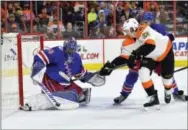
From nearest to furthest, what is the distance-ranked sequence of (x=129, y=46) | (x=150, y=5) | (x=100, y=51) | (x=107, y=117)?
(x=107, y=117) < (x=129, y=46) < (x=100, y=51) < (x=150, y=5)

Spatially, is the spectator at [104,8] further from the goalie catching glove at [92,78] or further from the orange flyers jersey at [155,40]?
the orange flyers jersey at [155,40]

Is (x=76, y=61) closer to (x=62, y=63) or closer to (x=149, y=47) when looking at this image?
(x=62, y=63)

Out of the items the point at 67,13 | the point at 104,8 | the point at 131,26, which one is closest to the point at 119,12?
the point at 104,8

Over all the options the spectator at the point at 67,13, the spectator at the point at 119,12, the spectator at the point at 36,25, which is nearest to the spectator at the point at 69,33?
the spectator at the point at 67,13

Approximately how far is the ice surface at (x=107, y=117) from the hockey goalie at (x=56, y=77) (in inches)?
3.7

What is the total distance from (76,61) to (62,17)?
16.0 feet

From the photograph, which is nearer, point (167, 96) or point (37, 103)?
point (37, 103)

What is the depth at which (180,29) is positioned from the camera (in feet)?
28.6

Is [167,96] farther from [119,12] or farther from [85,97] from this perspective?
[119,12]

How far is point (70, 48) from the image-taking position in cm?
389

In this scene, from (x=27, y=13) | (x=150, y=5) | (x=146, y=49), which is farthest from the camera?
(x=150, y=5)

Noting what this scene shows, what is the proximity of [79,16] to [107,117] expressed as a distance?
5.35 meters

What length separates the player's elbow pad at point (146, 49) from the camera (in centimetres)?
375

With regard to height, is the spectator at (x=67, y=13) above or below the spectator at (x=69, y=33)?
above
